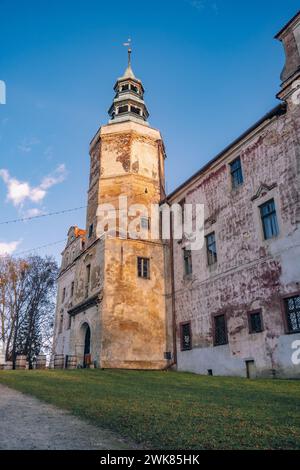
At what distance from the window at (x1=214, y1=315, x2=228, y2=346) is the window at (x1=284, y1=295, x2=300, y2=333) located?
3.85 m

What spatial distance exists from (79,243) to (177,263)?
486 inches

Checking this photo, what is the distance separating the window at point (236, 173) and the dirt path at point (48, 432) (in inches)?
573

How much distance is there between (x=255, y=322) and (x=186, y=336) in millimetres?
5488

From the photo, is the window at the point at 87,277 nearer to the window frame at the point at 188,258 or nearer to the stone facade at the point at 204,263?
the stone facade at the point at 204,263

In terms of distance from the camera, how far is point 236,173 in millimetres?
18766

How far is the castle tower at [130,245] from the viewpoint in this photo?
20484mm

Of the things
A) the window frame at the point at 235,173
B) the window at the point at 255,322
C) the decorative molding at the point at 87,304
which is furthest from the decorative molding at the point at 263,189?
the decorative molding at the point at 87,304

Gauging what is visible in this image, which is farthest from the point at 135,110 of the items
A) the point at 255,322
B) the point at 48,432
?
the point at 48,432

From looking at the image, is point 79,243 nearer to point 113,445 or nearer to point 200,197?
point 200,197

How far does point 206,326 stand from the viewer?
18453mm

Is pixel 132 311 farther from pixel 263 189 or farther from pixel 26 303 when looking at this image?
pixel 26 303

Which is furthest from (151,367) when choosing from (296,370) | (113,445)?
(113,445)

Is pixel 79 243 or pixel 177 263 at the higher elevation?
pixel 79 243

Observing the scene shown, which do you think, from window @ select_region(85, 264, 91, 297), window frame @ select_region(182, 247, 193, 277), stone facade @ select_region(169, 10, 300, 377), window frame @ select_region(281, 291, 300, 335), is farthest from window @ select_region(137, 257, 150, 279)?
window frame @ select_region(281, 291, 300, 335)
